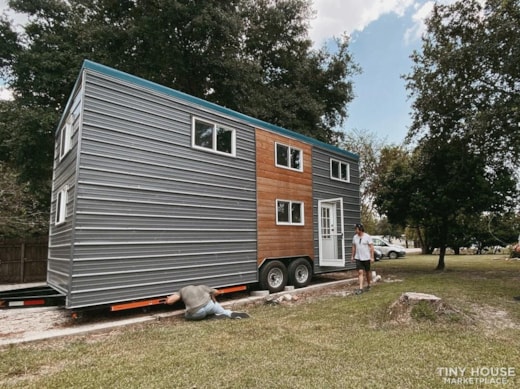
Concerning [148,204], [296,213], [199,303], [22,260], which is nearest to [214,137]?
[148,204]

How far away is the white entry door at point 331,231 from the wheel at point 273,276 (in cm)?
178

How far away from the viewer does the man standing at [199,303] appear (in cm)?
551

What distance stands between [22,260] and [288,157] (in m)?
10.8

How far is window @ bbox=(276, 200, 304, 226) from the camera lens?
28.2ft

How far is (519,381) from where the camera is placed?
9.57 feet

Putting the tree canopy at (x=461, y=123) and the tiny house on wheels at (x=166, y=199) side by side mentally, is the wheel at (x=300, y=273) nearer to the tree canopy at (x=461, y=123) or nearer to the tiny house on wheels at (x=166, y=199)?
the tiny house on wheels at (x=166, y=199)

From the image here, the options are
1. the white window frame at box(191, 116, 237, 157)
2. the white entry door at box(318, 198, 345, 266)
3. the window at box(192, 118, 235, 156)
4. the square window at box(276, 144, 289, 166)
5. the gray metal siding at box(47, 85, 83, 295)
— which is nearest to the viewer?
the gray metal siding at box(47, 85, 83, 295)

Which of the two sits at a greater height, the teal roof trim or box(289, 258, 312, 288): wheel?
the teal roof trim

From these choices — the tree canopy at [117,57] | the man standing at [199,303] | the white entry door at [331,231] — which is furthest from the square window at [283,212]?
the tree canopy at [117,57]

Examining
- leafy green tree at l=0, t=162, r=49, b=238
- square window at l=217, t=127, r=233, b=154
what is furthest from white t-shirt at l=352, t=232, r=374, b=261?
leafy green tree at l=0, t=162, r=49, b=238

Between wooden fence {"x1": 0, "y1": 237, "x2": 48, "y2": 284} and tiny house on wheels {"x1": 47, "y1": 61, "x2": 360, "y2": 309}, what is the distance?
5890 mm

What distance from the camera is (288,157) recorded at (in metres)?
9.17

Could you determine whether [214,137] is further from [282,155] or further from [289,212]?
[289,212]

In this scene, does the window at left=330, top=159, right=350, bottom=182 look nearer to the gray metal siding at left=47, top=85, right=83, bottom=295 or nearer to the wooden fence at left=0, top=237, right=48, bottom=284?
the gray metal siding at left=47, top=85, right=83, bottom=295
